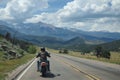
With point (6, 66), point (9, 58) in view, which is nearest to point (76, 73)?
point (6, 66)

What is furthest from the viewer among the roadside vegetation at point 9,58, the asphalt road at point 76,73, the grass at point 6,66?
the roadside vegetation at point 9,58

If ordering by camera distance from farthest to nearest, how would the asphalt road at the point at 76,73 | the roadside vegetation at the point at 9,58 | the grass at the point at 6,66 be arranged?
the roadside vegetation at the point at 9,58 < the grass at the point at 6,66 < the asphalt road at the point at 76,73

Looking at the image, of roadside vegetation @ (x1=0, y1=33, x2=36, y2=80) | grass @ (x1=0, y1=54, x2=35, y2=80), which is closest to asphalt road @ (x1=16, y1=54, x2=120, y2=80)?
grass @ (x1=0, y1=54, x2=35, y2=80)

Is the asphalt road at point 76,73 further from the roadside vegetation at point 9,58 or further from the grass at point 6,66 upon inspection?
the roadside vegetation at point 9,58

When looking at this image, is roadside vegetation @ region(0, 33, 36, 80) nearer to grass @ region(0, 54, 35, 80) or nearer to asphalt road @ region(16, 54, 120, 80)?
grass @ region(0, 54, 35, 80)

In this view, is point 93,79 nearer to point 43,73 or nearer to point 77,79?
point 77,79

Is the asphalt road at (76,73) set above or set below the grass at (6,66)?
below

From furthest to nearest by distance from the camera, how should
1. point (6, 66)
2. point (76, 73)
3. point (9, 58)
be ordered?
point (9, 58), point (6, 66), point (76, 73)

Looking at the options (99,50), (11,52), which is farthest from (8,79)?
(99,50)

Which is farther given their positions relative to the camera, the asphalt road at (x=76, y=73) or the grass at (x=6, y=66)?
the grass at (x=6, y=66)

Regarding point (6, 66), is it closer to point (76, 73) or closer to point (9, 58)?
point (76, 73)

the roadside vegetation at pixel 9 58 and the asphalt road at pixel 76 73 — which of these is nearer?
the asphalt road at pixel 76 73

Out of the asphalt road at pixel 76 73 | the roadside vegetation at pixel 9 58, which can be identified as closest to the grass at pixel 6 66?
the roadside vegetation at pixel 9 58

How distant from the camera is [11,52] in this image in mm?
67375
